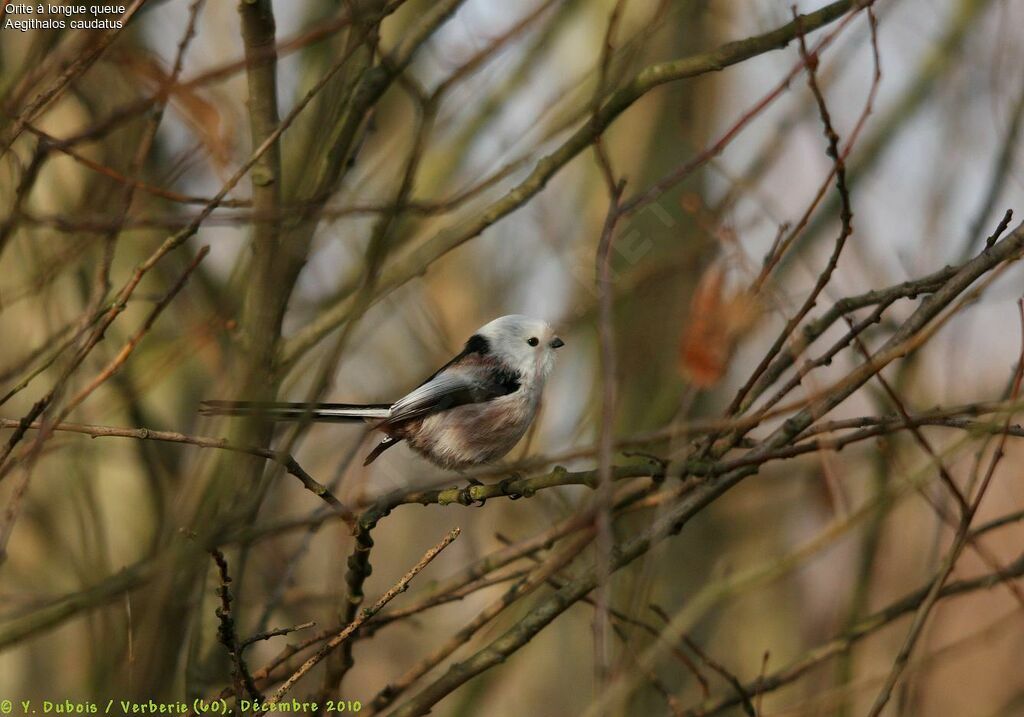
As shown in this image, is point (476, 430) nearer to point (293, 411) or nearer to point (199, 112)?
point (293, 411)

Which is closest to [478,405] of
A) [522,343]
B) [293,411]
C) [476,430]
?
[476,430]

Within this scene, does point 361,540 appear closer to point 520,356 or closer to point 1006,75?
point 520,356

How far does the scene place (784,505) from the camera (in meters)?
5.90

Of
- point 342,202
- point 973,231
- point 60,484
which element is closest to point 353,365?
point 60,484

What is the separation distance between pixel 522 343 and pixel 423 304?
5.99 ft

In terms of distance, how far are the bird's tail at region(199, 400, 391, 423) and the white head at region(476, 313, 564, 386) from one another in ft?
1.81

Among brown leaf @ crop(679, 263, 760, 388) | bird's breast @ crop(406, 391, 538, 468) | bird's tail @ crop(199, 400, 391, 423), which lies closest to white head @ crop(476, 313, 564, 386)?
bird's breast @ crop(406, 391, 538, 468)

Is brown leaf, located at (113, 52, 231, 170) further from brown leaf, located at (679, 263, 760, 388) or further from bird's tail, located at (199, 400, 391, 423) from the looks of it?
brown leaf, located at (679, 263, 760, 388)

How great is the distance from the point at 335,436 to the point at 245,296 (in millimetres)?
2780

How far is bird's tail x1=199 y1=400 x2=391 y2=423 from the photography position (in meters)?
1.80

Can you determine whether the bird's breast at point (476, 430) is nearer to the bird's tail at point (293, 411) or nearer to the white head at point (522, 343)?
the white head at point (522, 343)

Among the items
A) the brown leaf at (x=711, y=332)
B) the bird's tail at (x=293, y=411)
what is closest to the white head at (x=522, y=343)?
the bird's tail at (x=293, y=411)

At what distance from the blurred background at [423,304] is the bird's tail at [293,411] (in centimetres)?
4

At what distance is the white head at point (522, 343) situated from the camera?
3350 millimetres
